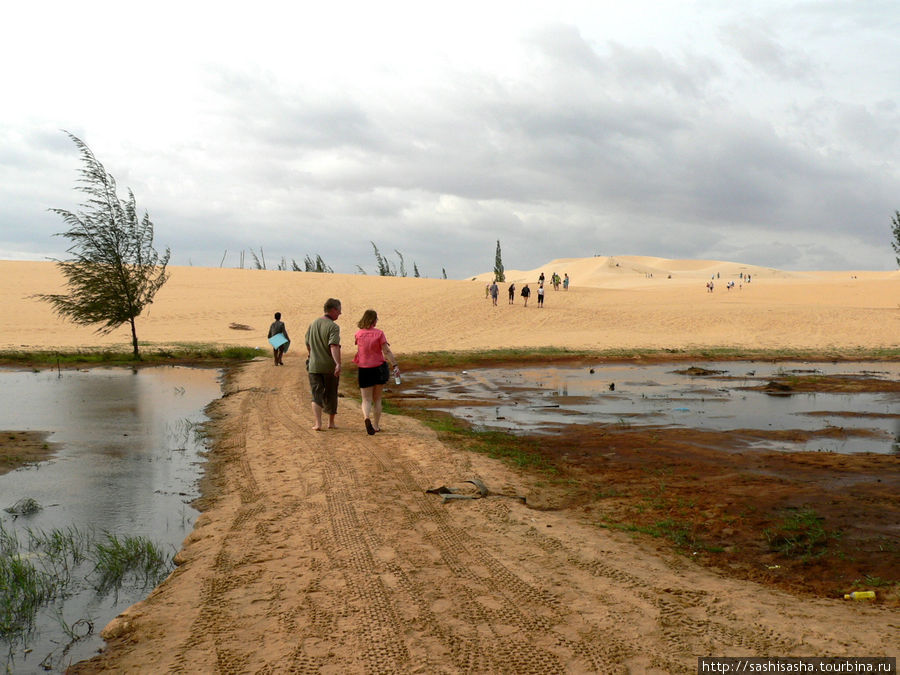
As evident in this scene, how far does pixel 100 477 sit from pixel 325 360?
137 inches

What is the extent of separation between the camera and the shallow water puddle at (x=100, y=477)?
14.6 ft

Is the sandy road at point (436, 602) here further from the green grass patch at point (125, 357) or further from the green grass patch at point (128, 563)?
the green grass patch at point (125, 357)

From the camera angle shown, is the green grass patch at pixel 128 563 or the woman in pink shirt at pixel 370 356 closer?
the green grass patch at pixel 128 563

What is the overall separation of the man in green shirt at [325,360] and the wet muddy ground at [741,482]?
2888 mm

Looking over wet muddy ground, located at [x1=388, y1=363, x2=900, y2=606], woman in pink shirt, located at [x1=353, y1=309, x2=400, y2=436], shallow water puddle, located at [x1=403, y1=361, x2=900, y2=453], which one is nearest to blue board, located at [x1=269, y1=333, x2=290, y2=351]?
shallow water puddle, located at [x1=403, y1=361, x2=900, y2=453]

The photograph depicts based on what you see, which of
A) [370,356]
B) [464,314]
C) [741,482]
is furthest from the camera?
[464,314]

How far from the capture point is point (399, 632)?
3842 millimetres

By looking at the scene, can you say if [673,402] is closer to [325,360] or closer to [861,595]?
[325,360]

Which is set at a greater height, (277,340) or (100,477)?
(277,340)

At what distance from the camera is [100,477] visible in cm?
802

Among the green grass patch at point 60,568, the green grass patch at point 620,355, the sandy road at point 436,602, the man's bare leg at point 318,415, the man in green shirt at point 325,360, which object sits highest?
the man in green shirt at point 325,360

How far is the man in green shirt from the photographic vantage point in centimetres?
1011

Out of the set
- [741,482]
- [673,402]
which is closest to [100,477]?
[741,482]

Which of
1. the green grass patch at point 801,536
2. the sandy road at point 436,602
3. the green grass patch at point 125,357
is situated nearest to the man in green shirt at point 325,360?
the sandy road at point 436,602
